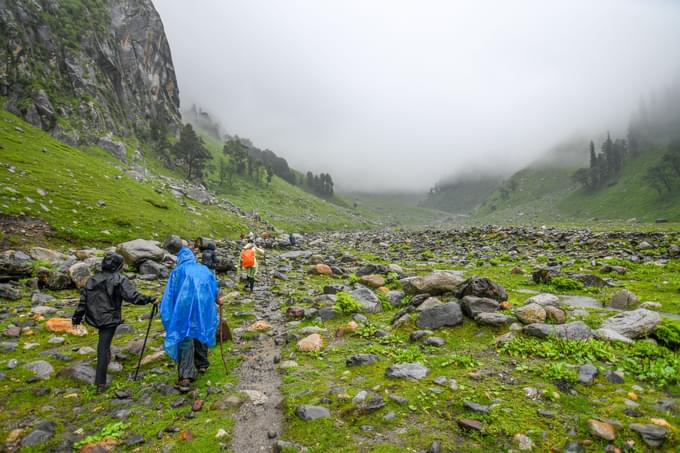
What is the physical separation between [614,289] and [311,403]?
13110 mm

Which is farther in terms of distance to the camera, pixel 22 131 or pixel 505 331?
pixel 22 131

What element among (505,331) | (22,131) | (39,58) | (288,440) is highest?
(39,58)

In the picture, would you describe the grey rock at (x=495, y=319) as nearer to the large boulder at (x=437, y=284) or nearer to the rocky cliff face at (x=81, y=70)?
the large boulder at (x=437, y=284)

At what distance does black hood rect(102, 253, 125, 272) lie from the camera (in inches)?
315

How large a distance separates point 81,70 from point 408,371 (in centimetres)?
9177

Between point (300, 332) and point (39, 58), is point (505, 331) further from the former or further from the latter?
point (39, 58)

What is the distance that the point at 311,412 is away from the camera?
6.05 meters

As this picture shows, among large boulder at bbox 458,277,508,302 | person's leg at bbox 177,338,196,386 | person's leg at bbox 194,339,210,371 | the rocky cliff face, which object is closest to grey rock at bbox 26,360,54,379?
person's leg at bbox 177,338,196,386

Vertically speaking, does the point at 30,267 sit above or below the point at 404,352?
above

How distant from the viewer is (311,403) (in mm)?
6406

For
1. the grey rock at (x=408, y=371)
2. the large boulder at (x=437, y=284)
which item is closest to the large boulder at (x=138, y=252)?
the large boulder at (x=437, y=284)

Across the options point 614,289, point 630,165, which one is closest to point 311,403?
point 614,289

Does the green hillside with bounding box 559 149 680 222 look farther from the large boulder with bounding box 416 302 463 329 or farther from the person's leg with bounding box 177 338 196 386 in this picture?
the person's leg with bounding box 177 338 196 386

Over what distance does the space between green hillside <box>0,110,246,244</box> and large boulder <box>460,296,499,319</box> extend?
21826 millimetres
